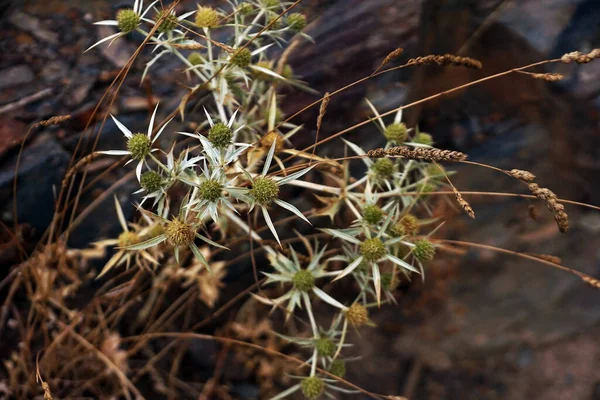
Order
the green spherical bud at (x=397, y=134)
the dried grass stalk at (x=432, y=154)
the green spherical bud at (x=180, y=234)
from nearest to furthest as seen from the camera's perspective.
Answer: the dried grass stalk at (x=432, y=154), the green spherical bud at (x=180, y=234), the green spherical bud at (x=397, y=134)

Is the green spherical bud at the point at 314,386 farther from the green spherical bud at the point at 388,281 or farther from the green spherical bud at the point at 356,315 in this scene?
the green spherical bud at the point at 388,281

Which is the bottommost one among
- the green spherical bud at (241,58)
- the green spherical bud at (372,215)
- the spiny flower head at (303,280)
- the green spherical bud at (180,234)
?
the spiny flower head at (303,280)

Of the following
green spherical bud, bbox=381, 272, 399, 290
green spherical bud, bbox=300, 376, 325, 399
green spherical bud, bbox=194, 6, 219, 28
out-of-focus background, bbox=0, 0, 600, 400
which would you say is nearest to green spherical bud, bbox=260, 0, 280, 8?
green spherical bud, bbox=194, 6, 219, 28

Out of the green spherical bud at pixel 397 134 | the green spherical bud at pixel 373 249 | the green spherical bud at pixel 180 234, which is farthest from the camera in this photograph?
the green spherical bud at pixel 397 134

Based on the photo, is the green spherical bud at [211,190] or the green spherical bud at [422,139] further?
the green spherical bud at [422,139]

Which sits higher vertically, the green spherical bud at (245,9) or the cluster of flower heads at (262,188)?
the green spherical bud at (245,9)

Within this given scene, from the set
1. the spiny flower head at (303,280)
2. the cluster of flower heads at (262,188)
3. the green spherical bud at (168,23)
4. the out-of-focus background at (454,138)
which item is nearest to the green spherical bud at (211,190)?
the cluster of flower heads at (262,188)
